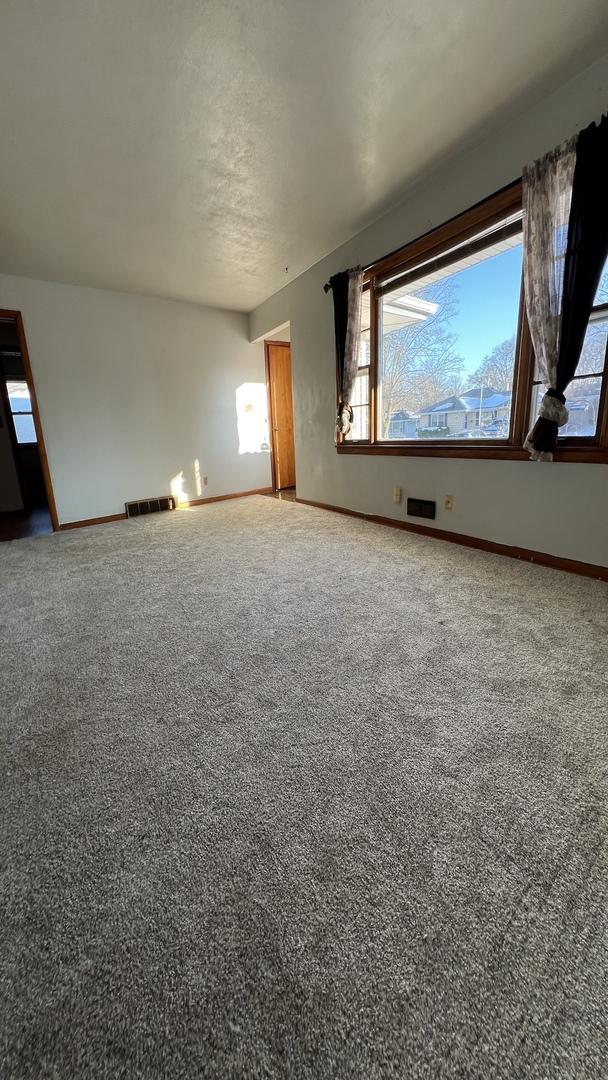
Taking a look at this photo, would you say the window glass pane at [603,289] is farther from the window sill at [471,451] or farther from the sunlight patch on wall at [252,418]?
the sunlight patch on wall at [252,418]

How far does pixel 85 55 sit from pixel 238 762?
10.2ft

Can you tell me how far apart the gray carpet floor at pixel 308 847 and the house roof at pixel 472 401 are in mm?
1533

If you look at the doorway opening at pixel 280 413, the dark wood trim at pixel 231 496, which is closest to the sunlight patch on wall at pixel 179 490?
the dark wood trim at pixel 231 496

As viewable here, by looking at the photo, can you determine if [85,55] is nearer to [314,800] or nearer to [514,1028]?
[314,800]

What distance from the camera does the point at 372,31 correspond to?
5.89 feet

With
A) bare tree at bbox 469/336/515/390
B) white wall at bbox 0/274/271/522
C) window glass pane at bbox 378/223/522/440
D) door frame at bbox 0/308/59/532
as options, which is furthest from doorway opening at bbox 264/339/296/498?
bare tree at bbox 469/336/515/390

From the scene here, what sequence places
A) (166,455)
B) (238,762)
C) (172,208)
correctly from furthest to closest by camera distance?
1. (166,455)
2. (172,208)
3. (238,762)

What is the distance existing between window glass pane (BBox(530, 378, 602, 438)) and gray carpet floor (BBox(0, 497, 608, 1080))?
1.11 m

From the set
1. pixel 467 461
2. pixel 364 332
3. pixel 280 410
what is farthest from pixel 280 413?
pixel 467 461

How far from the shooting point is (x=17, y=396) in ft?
19.4

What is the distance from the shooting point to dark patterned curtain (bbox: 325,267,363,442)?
3.68 metres

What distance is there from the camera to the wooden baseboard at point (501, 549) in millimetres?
2498

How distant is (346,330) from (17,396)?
5192 millimetres

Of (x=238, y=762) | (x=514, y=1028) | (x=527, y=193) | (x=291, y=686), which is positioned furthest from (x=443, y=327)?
(x=514, y=1028)
